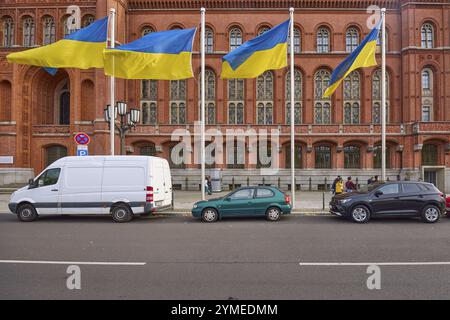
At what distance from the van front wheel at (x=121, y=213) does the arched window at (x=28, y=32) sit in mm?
23777

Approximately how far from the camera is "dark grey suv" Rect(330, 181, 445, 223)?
10.8 m

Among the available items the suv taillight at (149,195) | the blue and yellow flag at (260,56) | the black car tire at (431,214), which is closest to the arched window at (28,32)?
the blue and yellow flag at (260,56)

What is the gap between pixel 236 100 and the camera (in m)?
28.8

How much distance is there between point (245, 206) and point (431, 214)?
22.1 feet

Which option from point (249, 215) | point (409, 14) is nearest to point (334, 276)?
point (249, 215)

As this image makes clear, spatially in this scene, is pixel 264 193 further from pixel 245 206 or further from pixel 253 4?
pixel 253 4

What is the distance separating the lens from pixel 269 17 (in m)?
28.0

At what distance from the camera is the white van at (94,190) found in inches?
440

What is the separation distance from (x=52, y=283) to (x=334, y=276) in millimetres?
4837

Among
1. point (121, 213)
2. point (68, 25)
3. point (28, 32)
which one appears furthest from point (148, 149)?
point (121, 213)

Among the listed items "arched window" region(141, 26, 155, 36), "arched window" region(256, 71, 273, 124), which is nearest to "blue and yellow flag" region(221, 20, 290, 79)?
"arched window" region(256, 71, 273, 124)

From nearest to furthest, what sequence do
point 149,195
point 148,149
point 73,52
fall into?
point 149,195 → point 73,52 → point 148,149

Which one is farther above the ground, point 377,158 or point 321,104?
point 321,104
